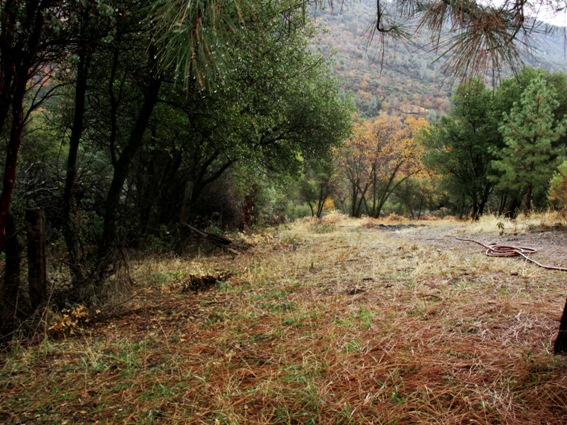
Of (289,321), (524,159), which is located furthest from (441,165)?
(289,321)

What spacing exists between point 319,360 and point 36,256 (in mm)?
2947

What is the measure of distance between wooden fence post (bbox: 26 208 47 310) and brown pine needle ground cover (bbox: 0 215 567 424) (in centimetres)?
58

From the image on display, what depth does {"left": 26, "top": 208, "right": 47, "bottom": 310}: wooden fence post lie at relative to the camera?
3281 mm

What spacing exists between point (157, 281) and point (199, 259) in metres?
2.12

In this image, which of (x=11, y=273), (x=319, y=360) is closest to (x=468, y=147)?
(x=319, y=360)

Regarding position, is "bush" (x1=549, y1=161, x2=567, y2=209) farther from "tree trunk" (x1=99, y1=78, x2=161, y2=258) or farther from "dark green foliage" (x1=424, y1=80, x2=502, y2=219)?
"tree trunk" (x1=99, y1=78, x2=161, y2=258)

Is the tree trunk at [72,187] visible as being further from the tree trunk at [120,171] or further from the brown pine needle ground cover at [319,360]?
the brown pine needle ground cover at [319,360]

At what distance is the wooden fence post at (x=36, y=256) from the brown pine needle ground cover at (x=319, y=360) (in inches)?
23.0

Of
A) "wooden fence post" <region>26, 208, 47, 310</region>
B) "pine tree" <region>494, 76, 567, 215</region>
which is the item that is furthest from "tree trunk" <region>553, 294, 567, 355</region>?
"pine tree" <region>494, 76, 567, 215</region>

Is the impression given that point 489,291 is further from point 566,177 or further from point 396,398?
point 566,177

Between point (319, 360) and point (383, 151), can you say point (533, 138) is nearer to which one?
point (383, 151)

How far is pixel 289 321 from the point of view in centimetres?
288

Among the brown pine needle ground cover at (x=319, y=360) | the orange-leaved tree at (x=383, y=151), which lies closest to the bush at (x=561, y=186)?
the brown pine needle ground cover at (x=319, y=360)

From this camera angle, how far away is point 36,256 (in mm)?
3311
